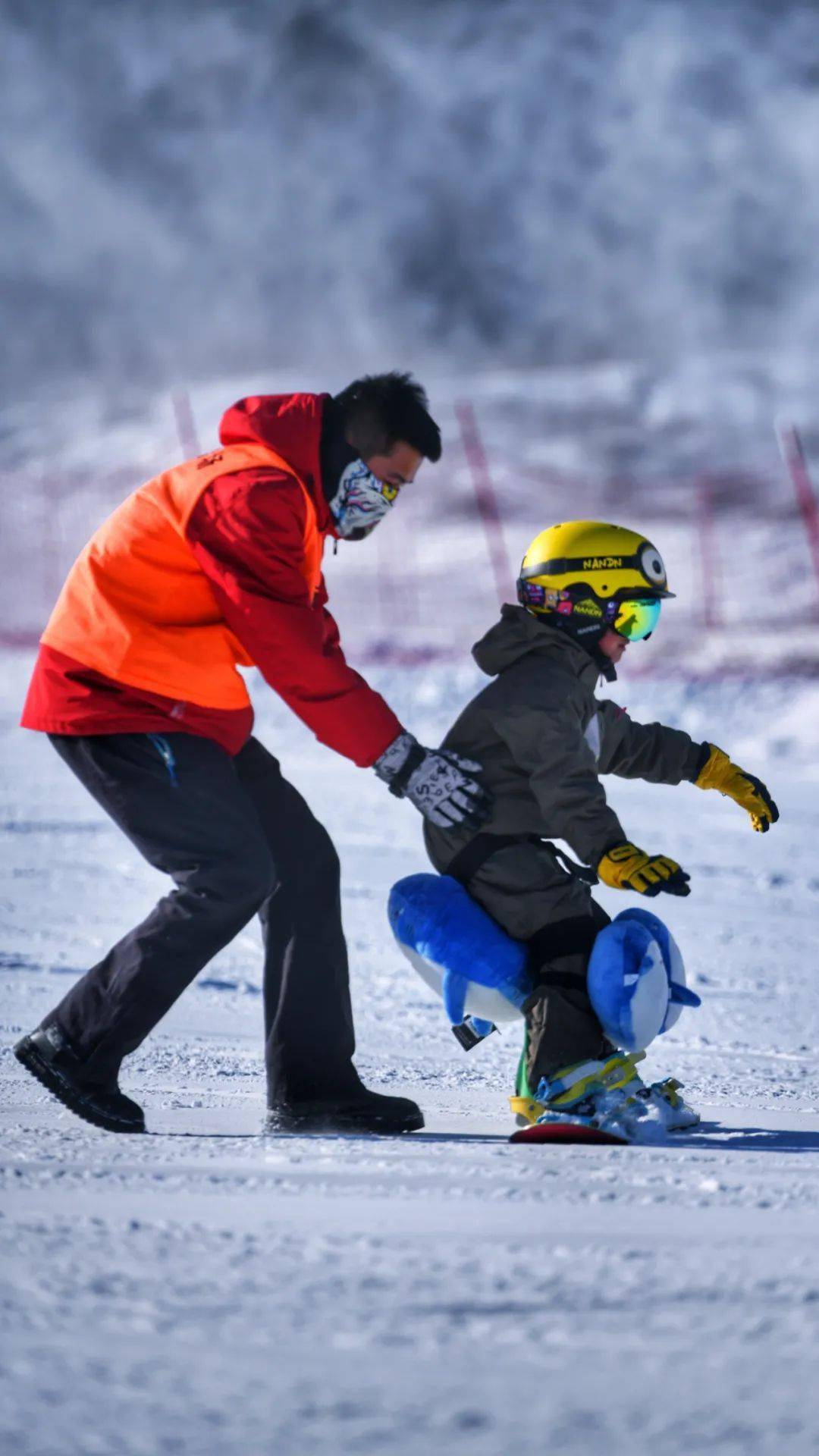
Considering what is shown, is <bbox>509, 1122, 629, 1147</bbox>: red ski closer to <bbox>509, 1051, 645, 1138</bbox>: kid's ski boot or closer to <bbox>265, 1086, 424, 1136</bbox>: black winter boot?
<bbox>509, 1051, 645, 1138</bbox>: kid's ski boot

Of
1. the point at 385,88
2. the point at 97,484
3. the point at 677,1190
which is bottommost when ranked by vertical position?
the point at 677,1190

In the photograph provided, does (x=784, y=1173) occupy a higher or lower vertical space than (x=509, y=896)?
lower

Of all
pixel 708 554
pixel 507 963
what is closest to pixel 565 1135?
pixel 507 963

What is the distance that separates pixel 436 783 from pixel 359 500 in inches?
21.4

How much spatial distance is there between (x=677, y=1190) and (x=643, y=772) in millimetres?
1222

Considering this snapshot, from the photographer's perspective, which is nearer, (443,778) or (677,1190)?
(677,1190)

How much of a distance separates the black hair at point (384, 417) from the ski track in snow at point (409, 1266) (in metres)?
1.17

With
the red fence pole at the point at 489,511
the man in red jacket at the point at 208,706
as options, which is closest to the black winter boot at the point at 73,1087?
the man in red jacket at the point at 208,706

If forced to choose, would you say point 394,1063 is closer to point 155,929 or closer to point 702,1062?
point 702,1062

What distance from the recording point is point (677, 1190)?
246cm

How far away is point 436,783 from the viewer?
2986 millimetres

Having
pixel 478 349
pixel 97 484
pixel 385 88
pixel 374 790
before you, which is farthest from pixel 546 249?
pixel 374 790

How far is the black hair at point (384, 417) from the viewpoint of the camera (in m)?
3.20

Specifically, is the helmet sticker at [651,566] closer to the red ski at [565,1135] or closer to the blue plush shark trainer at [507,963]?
the blue plush shark trainer at [507,963]
